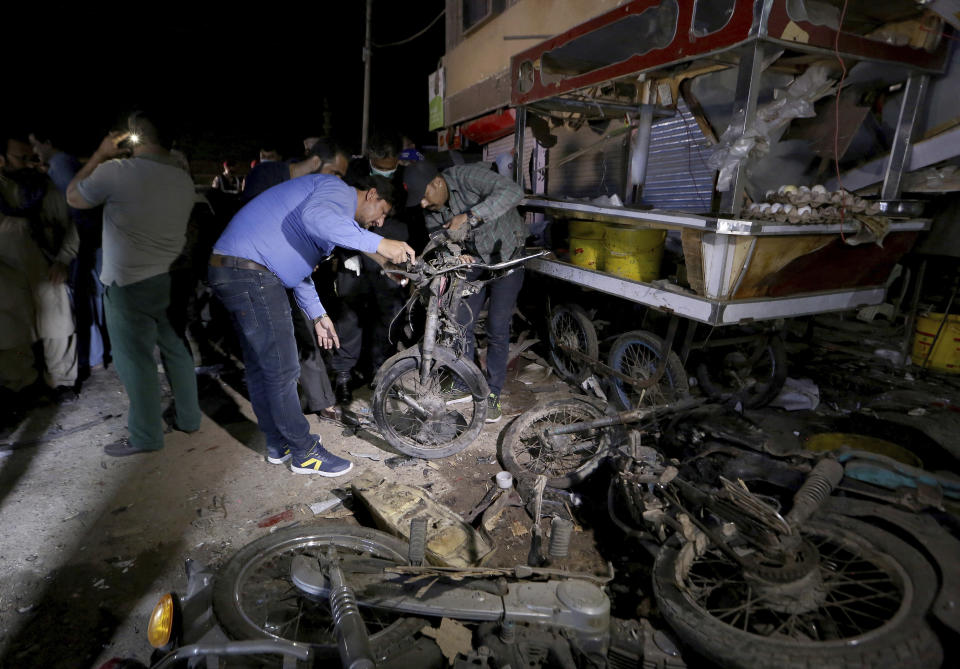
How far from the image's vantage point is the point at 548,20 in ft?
25.4

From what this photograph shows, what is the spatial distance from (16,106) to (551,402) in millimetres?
15215

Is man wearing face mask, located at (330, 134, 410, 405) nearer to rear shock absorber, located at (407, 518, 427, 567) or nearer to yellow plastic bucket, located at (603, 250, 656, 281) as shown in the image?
yellow plastic bucket, located at (603, 250, 656, 281)

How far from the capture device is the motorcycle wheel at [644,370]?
433cm

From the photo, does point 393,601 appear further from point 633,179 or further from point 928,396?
point 928,396

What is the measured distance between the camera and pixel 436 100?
12.1 meters

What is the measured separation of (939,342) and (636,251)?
3573 millimetres

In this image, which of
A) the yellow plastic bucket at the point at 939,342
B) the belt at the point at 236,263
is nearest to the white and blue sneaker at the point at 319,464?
the belt at the point at 236,263

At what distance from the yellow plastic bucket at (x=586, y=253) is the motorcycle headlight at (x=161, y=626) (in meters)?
3.91

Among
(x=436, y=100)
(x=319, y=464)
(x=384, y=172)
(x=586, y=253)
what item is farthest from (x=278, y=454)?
(x=436, y=100)

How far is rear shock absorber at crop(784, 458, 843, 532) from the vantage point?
2355mm

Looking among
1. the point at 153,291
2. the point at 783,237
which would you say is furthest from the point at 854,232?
the point at 153,291

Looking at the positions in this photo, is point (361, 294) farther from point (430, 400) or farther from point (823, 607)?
point (823, 607)

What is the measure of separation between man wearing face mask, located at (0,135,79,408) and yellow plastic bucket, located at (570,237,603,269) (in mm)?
5037

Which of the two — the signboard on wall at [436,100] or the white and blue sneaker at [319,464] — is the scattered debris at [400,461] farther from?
the signboard on wall at [436,100]
